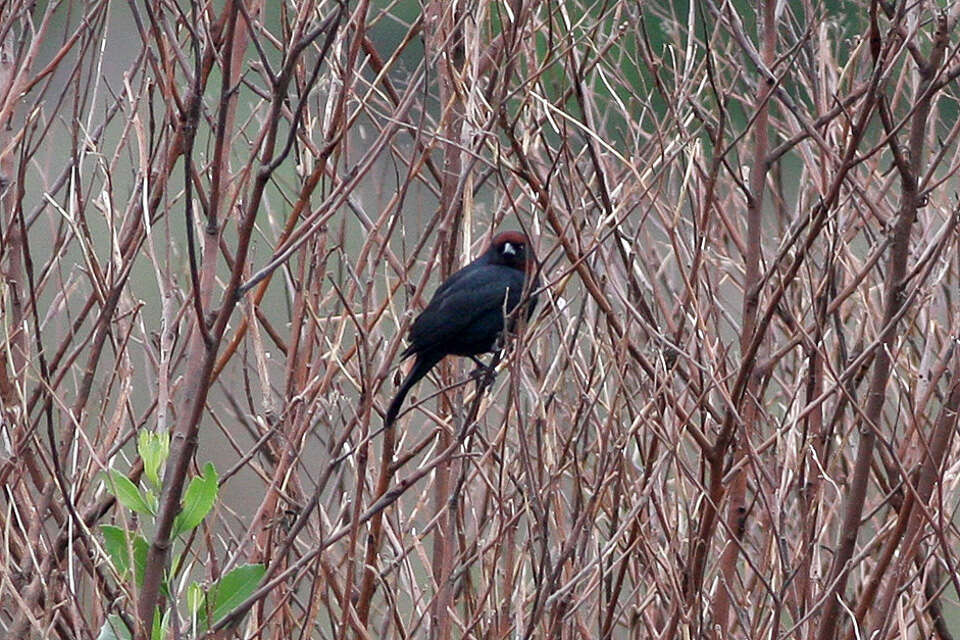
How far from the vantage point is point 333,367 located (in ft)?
9.47

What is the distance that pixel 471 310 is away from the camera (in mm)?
4234

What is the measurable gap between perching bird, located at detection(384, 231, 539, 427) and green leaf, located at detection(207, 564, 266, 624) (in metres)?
1.37

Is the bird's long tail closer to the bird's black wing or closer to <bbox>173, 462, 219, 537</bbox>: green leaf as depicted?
the bird's black wing

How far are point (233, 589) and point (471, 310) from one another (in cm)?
206

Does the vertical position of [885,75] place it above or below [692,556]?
above

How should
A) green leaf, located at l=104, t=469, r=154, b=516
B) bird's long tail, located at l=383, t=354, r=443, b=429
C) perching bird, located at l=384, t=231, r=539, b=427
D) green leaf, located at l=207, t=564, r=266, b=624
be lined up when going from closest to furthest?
green leaf, located at l=104, t=469, r=154, b=516, green leaf, located at l=207, t=564, r=266, b=624, bird's long tail, located at l=383, t=354, r=443, b=429, perching bird, located at l=384, t=231, r=539, b=427

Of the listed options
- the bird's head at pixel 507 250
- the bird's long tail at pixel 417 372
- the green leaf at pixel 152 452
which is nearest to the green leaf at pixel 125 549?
the green leaf at pixel 152 452

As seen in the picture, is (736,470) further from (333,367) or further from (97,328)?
(97,328)

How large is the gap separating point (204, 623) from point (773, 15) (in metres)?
2.00

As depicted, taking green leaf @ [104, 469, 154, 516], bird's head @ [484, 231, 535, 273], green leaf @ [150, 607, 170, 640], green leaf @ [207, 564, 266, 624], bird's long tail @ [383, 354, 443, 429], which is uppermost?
bird's head @ [484, 231, 535, 273]

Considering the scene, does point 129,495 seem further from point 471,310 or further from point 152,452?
point 471,310

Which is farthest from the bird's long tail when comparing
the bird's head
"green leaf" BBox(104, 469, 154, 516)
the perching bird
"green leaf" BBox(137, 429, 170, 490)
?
"green leaf" BBox(104, 469, 154, 516)

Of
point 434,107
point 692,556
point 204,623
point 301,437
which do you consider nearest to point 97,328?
point 301,437

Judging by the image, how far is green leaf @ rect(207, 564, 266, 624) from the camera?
226cm
